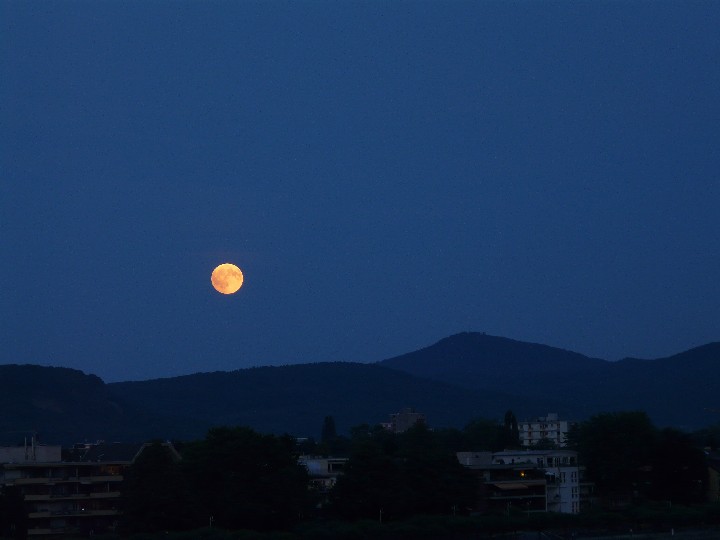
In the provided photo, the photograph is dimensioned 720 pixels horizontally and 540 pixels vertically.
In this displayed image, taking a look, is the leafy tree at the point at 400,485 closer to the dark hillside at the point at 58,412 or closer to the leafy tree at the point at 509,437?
the leafy tree at the point at 509,437

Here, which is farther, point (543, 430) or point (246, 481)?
point (543, 430)

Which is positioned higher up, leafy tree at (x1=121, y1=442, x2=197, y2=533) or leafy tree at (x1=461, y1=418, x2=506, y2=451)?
leafy tree at (x1=461, y1=418, x2=506, y2=451)

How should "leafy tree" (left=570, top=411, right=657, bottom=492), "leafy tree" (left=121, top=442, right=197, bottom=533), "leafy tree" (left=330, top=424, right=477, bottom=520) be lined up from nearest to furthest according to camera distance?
1. "leafy tree" (left=121, top=442, right=197, bottom=533)
2. "leafy tree" (left=330, top=424, right=477, bottom=520)
3. "leafy tree" (left=570, top=411, right=657, bottom=492)

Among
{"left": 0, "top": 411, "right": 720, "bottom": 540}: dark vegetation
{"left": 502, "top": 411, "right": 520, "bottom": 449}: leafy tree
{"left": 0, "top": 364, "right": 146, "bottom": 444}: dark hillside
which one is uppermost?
{"left": 0, "top": 364, "right": 146, "bottom": 444}: dark hillside

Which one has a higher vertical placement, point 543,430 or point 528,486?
point 543,430

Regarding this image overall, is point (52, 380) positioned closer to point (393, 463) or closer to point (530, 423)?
point (530, 423)

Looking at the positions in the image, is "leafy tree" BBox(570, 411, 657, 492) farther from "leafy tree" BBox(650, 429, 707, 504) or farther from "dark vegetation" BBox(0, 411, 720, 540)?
"dark vegetation" BBox(0, 411, 720, 540)

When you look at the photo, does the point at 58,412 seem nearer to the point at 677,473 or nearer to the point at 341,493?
the point at 677,473

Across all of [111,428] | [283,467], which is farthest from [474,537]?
[111,428]

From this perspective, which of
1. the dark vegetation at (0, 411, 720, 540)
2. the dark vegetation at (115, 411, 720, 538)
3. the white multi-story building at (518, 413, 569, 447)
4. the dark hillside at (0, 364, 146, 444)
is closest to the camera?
the dark vegetation at (0, 411, 720, 540)

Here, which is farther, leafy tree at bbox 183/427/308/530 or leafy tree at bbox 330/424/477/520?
leafy tree at bbox 330/424/477/520

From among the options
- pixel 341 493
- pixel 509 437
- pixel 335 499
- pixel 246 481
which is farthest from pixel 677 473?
pixel 509 437

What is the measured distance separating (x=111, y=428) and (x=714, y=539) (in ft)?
473

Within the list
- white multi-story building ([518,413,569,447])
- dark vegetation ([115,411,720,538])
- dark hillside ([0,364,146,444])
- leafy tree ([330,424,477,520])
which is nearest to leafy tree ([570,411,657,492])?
dark vegetation ([115,411,720,538])
